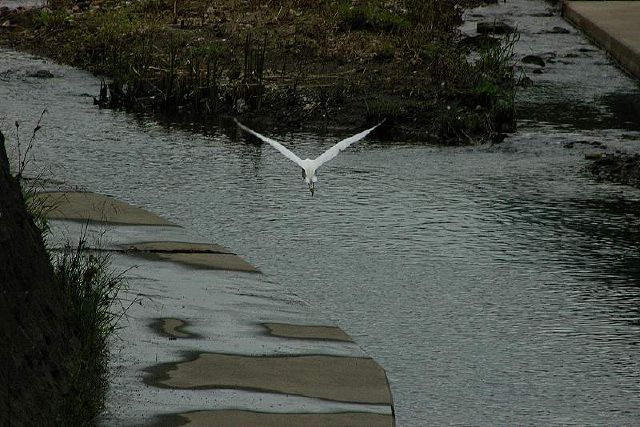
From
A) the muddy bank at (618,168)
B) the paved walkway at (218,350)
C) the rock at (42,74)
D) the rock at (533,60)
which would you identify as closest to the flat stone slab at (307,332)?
the paved walkway at (218,350)

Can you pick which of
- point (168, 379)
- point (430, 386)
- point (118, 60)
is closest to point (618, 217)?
point (430, 386)

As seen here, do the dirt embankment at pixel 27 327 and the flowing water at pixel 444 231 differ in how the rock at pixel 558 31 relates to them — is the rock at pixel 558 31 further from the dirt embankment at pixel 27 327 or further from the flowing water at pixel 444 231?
the dirt embankment at pixel 27 327

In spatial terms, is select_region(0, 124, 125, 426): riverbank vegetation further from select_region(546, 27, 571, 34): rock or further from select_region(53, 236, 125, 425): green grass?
select_region(546, 27, 571, 34): rock

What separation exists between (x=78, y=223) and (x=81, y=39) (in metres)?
7.74

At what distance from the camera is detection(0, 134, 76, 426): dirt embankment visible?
207 inches

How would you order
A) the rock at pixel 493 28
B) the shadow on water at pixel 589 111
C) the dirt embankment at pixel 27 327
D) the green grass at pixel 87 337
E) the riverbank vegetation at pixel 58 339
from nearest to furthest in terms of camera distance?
the dirt embankment at pixel 27 327, the riverbank vegetation at pixel 58 339, the green grass at pixel 87 337, the shadow on water at pixel 589 111, the rock at pixel 493 28

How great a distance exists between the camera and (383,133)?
12305mm

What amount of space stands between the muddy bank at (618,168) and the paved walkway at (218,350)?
370 centimetres

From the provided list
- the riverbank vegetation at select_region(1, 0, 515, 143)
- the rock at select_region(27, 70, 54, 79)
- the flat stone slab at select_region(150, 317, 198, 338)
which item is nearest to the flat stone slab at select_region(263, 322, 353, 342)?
the flat stone slab at select_region(150, 317, 198, 338)

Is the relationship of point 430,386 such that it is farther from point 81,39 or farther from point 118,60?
point 81,39

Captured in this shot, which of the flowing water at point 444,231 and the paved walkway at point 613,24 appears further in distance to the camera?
the paved walkway at point 613,24

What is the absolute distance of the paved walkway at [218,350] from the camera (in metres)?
6.00

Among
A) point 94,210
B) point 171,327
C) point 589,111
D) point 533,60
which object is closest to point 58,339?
point 171,327

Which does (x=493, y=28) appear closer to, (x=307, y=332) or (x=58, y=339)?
(x=307, y=332)
